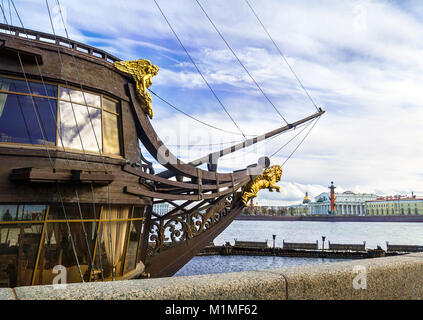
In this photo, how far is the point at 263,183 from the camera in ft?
50.7

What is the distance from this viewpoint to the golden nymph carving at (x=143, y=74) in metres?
10.5

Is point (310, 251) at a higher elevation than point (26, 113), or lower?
lower

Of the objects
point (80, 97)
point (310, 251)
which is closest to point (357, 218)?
point (310, 251)

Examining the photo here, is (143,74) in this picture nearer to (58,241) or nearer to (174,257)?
(58,241)

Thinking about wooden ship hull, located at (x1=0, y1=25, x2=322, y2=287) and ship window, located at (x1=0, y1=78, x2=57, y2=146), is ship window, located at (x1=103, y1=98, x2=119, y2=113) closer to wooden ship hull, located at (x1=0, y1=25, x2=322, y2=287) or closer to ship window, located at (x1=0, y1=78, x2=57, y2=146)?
wooden ship hull, located at (x1=0, y1=25, x2=322, y2=287)

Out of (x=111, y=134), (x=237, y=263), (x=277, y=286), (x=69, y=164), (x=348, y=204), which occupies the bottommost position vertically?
(x=237, y=263)

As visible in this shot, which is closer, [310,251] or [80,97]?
[80,97]

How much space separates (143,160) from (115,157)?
255 cm

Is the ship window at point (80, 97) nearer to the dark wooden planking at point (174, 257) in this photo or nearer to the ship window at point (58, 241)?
the ship window at point (58, 241)

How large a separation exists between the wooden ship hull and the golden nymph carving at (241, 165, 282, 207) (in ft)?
14.6

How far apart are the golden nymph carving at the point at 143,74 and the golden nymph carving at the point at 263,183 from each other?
18.8 feet

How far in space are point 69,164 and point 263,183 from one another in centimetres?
901

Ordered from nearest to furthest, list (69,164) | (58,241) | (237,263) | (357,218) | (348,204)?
1. (58,241)
2. (69,164)
3. (237,263)
4. (357,218)
5. (348,204)

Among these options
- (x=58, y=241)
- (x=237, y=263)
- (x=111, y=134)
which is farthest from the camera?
(x=237, y=263)
